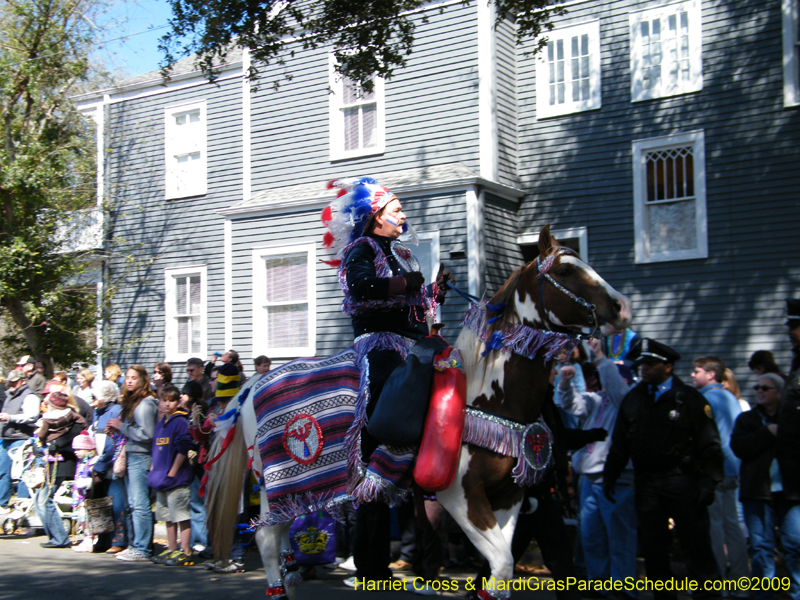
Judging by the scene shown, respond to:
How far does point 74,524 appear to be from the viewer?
9.46 meters

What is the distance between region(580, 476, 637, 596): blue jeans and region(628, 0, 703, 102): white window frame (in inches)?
346

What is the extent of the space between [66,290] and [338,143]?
7.38 meters

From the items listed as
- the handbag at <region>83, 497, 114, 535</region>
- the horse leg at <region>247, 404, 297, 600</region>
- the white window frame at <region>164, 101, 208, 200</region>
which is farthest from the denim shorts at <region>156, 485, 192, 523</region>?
the white window frame at <region>164, 101, 208, 200</region>

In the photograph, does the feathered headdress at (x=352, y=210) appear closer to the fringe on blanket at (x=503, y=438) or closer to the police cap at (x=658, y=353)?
the fringe on blanket at (x=503, y=438)

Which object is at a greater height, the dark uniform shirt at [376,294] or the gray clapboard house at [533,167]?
the gray clapboard house at [533,167]

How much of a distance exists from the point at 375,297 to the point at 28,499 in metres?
8.05

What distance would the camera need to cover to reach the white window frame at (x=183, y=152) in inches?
693

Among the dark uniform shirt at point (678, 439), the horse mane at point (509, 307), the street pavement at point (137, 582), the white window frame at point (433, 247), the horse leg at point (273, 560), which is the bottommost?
the street pavement at point (137, 582)

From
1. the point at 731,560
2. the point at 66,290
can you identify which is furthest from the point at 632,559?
the point at 66,290

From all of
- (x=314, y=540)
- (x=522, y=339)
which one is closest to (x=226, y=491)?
(x=314, y=540)

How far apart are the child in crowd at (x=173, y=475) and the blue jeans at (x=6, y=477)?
131 inches

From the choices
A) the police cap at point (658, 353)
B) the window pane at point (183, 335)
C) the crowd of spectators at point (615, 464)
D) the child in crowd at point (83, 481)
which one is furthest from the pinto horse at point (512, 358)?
the window pane at point (183, 335)

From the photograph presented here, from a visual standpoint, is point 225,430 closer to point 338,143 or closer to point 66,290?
point 338,143

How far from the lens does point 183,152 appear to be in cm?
1788
